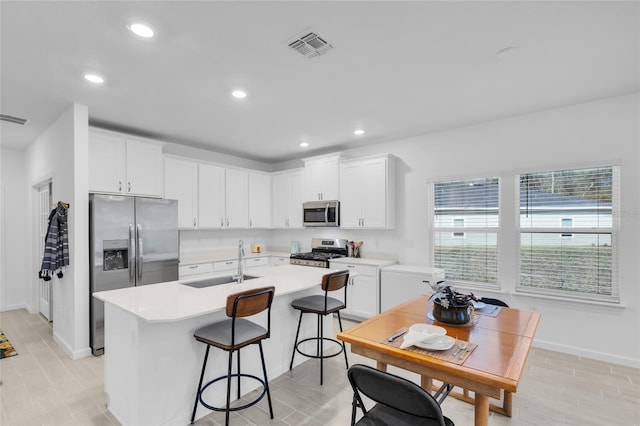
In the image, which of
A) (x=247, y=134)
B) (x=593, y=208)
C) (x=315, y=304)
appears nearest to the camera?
(x=315, y=304)

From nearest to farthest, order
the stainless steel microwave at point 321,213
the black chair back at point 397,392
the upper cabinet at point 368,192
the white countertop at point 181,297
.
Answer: the black chair back at point 397,392
the white countertop at point 181,297
the upper cabinet at point 368,192
the stainless steel microwave at point 321,213

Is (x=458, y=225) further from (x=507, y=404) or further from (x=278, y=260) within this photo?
(x=278, y=260)

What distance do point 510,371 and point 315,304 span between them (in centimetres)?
178

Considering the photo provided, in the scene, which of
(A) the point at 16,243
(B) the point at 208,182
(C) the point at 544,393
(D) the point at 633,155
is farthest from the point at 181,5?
(A) the point at 16,243

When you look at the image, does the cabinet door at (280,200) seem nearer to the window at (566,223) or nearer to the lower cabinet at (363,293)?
the lower cabinet at (363,293)

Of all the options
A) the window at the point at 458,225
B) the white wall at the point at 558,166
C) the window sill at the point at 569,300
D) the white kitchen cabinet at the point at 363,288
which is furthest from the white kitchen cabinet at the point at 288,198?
the window sill at the point at 569,300

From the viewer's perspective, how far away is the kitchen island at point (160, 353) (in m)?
2.04

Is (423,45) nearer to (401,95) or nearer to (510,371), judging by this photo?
(401,95)

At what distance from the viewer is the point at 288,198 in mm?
6043

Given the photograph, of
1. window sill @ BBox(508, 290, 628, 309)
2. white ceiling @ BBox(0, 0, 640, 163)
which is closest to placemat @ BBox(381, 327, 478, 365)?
white ceiling @ BBox(0, 0, 640, 163)

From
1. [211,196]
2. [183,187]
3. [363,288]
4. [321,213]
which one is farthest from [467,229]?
[183,187]

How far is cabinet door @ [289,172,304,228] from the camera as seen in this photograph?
5844mm

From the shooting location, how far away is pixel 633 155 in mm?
3236

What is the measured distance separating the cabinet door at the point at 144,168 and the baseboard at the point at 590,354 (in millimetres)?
5221
